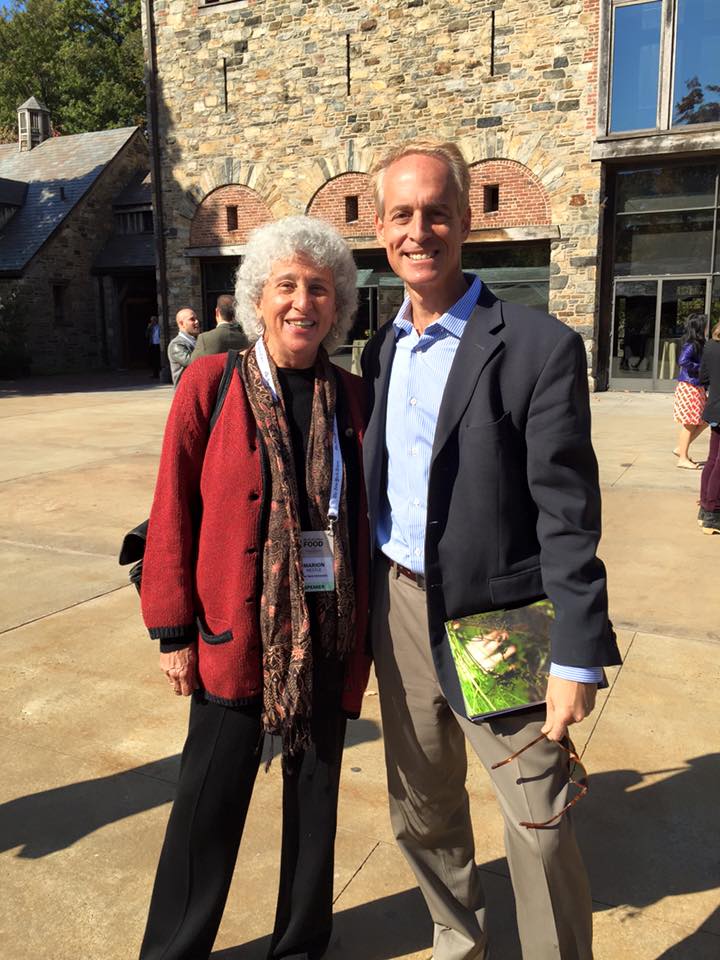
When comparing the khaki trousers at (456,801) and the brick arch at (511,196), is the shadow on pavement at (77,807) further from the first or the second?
the brick arch at (511,196)

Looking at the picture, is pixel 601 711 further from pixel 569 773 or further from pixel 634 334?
pixel 634 334

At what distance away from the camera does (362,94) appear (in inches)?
696

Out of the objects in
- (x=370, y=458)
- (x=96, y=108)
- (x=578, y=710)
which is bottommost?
(x=578, y=710)

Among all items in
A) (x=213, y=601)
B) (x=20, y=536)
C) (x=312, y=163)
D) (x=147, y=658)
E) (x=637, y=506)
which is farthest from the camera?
(x=312, y=163)

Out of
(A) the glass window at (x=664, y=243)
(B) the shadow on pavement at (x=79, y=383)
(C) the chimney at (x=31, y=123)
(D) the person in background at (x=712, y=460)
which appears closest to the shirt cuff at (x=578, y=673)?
(D) the person in background at (x=712, y=460)

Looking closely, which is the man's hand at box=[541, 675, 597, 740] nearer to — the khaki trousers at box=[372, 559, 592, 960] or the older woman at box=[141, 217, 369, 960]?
the khaki trousers at box=[372, 559, 592, 960]

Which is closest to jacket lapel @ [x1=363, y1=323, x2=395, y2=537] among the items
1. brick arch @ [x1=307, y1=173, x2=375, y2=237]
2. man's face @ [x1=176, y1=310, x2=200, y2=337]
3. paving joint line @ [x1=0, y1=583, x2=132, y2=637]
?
paving joint line @ [x1=0, y1=583, x2=132, y2=637]

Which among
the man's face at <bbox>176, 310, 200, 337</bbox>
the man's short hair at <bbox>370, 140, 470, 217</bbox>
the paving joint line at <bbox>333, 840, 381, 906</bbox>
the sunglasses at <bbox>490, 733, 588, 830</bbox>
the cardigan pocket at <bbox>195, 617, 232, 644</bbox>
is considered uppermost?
the man's short hair at <bbox>370, 140, 470, 217</bbox>

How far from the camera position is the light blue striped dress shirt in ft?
6.29

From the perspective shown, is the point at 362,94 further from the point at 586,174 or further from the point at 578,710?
the point at 578,710

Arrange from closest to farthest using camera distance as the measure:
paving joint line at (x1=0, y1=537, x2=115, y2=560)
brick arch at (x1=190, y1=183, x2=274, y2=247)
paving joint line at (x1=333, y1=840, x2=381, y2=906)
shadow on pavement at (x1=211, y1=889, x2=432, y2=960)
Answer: shadow on pavement at (x1=211, y1=889, x2=432, y2=960)
paving joint line at (x1=333, y1=840, x2=381, y2=906)
paving joint line at (x1=0, y1=537, x2=115, y2=560)
brick arch at (x1=190, y1=183, x2=274, y2=247)

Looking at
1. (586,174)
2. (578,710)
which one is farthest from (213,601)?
(586,174)

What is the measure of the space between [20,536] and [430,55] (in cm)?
1462

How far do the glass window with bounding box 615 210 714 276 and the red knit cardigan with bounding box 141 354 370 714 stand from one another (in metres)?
16.4
